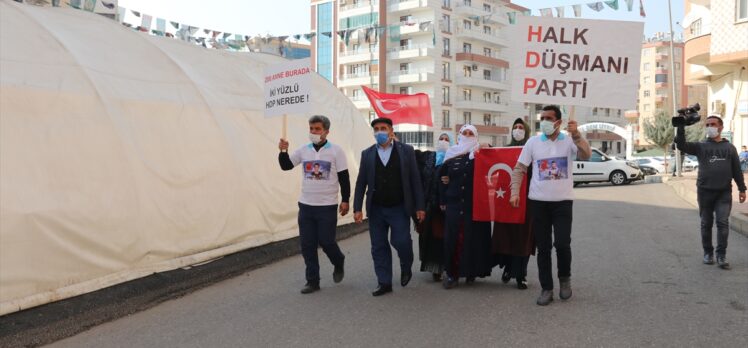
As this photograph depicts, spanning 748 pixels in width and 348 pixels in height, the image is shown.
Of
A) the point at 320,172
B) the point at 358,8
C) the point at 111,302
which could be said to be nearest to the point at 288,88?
the point at 320,172

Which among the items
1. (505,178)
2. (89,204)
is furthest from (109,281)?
(505,178)

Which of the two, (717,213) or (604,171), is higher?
(604,171)

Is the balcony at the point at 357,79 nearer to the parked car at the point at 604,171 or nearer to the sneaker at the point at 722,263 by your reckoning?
the parked car at the point at 604,171

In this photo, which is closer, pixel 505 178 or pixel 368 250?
pixel 505 178

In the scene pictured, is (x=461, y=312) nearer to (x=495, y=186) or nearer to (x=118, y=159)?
(x=495, y=186)

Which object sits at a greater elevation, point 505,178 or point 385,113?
point 385,113

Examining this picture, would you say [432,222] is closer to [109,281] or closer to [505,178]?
[505,178]

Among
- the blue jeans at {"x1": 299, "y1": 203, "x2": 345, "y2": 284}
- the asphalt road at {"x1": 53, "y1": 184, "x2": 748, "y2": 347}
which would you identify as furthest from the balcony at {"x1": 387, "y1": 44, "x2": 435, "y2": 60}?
the blue jeans at {"x1": 299, "y1": 203, "x2": 345, "y2": 284}

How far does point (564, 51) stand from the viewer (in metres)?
7.02

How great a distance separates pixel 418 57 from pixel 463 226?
Answer: 57764mm

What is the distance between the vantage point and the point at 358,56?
2520 inches

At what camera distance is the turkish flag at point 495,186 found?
6.37m

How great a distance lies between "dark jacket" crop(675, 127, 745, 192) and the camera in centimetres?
743

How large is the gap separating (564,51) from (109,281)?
542 cm
